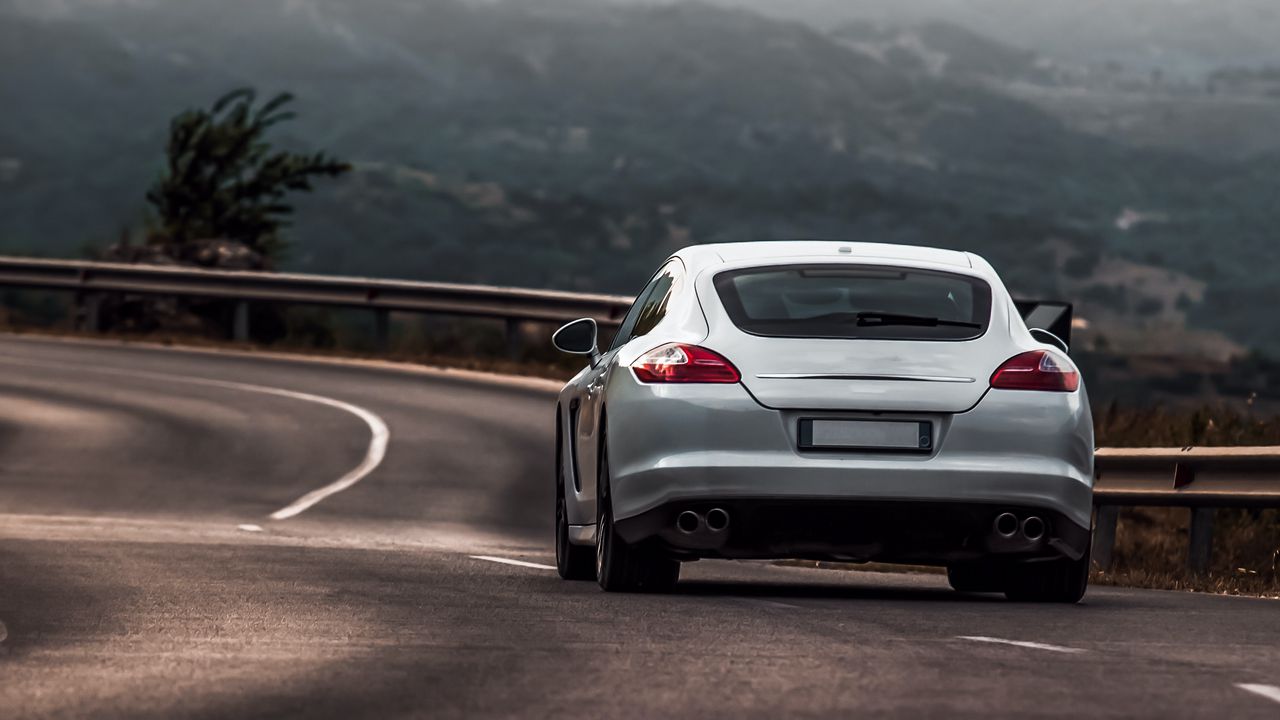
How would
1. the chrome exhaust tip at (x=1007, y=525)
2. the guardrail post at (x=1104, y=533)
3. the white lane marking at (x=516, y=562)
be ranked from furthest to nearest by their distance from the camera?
the guardrail post at (x=1104, y=533)
the white lane marking at (x=516, y=562)
the chrome exhaust tip at (x=1007, y=525)

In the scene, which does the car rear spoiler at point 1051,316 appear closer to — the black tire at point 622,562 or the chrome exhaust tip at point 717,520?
the black tire at point 622,562

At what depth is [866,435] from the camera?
9.02m

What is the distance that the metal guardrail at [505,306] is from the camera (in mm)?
12594

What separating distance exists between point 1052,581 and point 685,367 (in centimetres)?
195

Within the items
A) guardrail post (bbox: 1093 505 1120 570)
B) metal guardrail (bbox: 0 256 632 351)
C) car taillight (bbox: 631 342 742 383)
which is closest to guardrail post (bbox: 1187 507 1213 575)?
guardrail post (bbox: 1093 505 1120 570)

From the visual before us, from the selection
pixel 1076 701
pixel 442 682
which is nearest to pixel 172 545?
pixel 442 682

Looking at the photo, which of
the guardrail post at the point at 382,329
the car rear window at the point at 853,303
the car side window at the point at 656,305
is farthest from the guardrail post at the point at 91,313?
the car rear window at the point at 853,303

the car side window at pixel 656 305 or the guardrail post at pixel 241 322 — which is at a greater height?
the car side window at pixel 656 305

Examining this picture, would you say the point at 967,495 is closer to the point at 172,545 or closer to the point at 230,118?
the point at 172,545

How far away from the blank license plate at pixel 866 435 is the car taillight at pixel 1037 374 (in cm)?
37

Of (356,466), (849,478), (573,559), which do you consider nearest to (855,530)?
(849,478)

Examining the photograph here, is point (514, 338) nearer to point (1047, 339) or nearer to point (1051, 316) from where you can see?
point (1051, 316)

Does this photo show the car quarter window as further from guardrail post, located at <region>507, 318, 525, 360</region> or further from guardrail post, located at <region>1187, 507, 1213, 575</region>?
guardrail post, located at <region>507, 318, 525, 360</region>

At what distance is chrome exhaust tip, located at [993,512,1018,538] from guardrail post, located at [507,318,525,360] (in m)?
20.4
